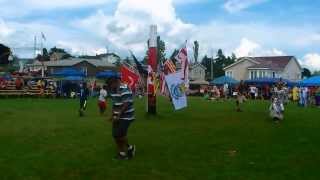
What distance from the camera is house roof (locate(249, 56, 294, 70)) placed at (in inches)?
4717

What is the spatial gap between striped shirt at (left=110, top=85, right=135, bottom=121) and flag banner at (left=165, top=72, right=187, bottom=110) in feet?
36.2

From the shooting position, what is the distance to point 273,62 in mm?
123875

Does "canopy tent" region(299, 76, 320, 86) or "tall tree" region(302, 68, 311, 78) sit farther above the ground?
"tall tree" region(302, 68, 311, 78)

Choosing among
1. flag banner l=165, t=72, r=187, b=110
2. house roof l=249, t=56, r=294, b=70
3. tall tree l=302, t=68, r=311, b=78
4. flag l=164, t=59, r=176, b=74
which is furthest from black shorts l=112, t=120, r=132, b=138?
tall tree l=302, t=68, r=311, b=78

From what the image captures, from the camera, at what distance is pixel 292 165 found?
1321 cm

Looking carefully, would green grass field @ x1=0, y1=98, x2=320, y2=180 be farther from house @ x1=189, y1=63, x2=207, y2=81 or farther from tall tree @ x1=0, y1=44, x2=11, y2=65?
house @ x1=189, y1=63, x2=207, y2=81

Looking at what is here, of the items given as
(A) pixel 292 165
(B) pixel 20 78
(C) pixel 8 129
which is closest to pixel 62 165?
(A) pixel 292 165

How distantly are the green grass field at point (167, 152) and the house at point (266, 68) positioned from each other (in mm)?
98545

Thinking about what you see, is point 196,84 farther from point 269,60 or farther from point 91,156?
point 91,156

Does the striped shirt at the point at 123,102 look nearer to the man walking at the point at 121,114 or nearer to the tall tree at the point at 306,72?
the man walking at the point at 121,114

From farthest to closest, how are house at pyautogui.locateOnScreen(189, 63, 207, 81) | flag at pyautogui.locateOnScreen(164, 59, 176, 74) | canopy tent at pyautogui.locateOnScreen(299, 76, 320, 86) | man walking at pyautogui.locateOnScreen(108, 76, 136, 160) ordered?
house at pyautogui.locateOnScreen(189, 63, 207, 81)
canopy tent at pyautogui.locateOnScreen(299, 76, 320, 86)
flag at pyautogui.locateOnScreen(164, 59, 176, 74)
man walking at pyautogui.locateOnScreen(108, 76, 136, 160)

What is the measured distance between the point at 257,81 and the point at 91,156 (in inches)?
2696

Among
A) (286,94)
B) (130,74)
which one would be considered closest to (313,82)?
(286,94)

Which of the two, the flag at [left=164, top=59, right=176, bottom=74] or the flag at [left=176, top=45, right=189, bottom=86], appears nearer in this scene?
the flag at [left=164, top=59, right=176, bottom=74]
